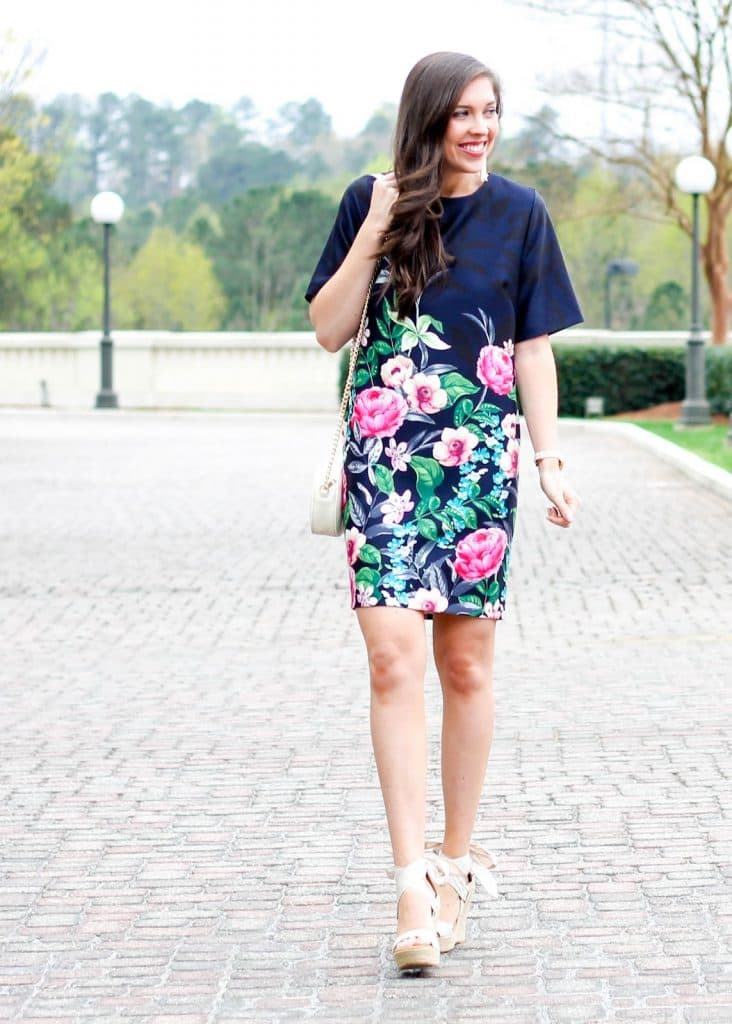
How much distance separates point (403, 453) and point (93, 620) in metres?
5.41

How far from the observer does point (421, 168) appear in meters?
3.93

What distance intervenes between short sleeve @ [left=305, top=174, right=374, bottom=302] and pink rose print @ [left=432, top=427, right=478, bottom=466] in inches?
16.4

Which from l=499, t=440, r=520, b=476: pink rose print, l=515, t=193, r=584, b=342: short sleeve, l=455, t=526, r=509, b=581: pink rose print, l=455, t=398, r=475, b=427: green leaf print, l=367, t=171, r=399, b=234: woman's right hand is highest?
l=367, t=171, r=399, b=234: woman's right hand

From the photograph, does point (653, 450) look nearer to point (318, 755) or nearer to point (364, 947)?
point (318, 755)

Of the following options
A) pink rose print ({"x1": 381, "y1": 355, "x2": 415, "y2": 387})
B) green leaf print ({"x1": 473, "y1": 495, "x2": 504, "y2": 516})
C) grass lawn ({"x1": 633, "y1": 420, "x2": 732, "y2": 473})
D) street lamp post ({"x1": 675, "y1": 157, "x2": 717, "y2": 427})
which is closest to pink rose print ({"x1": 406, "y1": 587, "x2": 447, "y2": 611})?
green leaf print ({"x1": 473, "y1": 495, "x2": 504, "y2": 516})

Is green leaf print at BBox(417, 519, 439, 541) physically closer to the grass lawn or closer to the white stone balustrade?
the grass lawn

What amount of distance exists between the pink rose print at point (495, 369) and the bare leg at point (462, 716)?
489mm

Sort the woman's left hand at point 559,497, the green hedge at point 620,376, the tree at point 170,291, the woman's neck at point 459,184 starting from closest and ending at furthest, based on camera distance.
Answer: the woman's neck at point 459,184 < the woman's left hand at point 559,497 < the green hedge at point 620,376 < the tree at point 170,291

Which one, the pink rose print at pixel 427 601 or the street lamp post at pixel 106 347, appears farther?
the street lamp post at pixel 106 347

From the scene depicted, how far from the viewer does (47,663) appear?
314 inches

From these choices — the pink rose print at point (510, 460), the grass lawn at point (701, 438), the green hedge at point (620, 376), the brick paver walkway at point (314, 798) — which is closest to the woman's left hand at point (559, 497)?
the pink rose print at point (510, 460)

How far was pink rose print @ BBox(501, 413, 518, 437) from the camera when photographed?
13.3 feet

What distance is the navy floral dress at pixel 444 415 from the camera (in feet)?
13.0

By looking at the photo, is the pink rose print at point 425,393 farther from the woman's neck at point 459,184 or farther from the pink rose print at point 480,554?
the woman's neck at point 459,184
